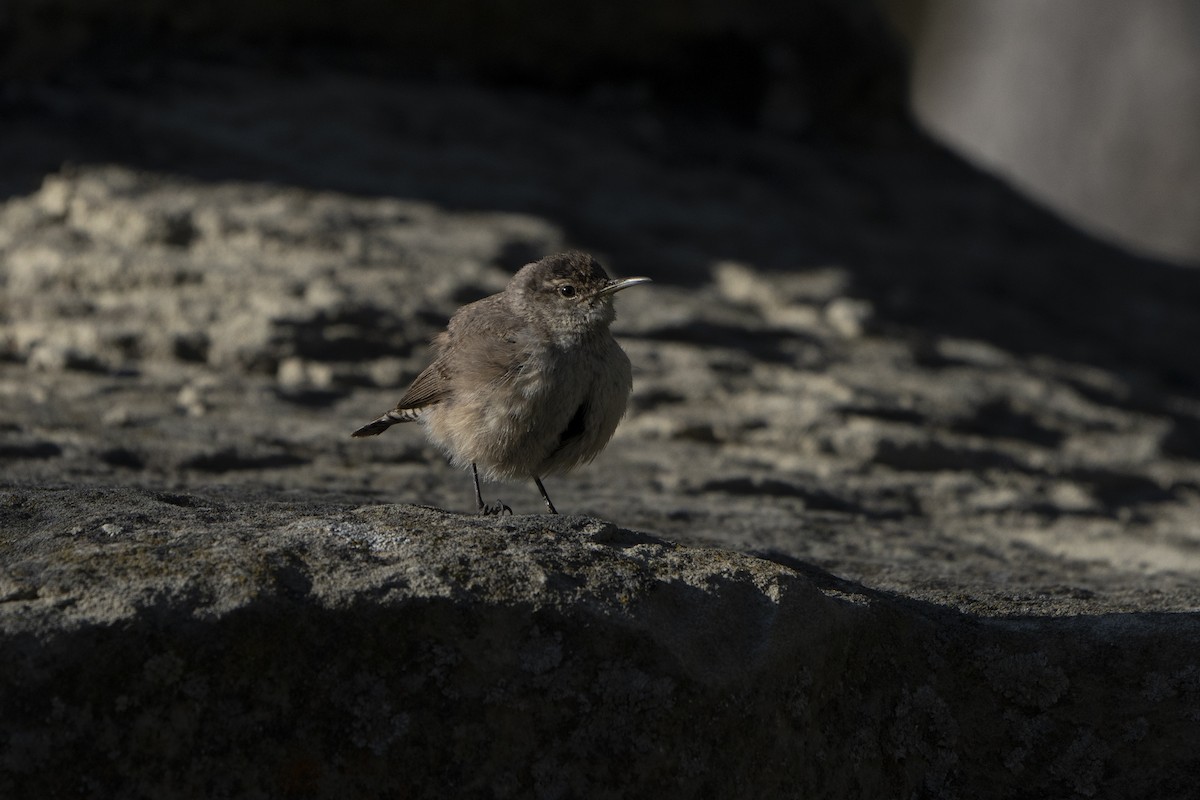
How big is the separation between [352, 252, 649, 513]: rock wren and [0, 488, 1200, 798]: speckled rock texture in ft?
3.66

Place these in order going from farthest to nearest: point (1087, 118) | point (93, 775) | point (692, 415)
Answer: point (1087, 118) < point (692, 415) < point (93, 775)

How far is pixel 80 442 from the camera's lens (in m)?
4.93

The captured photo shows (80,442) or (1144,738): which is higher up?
(1144,738)

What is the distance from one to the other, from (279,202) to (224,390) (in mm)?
1963

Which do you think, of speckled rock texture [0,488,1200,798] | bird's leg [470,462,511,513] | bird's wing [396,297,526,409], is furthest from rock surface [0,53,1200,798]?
bird's wing [396,297,526,409]

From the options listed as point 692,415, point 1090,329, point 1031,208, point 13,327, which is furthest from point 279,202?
point 1031,208

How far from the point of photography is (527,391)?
4570 millimetres

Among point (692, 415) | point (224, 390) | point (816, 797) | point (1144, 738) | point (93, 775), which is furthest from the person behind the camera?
point (692, 415)

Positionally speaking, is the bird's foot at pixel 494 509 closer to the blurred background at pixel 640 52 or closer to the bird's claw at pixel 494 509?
the bird's claw at pixel 494 509

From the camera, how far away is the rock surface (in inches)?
107

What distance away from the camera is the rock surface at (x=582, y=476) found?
271 cm

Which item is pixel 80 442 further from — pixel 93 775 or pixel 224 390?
pixel 93 775

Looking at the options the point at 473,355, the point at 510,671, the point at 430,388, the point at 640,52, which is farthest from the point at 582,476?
the point at 640,52

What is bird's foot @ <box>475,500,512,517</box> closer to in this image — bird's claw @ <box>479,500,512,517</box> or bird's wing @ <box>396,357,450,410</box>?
bird's claw @ <box>479,500,512,517</box>
